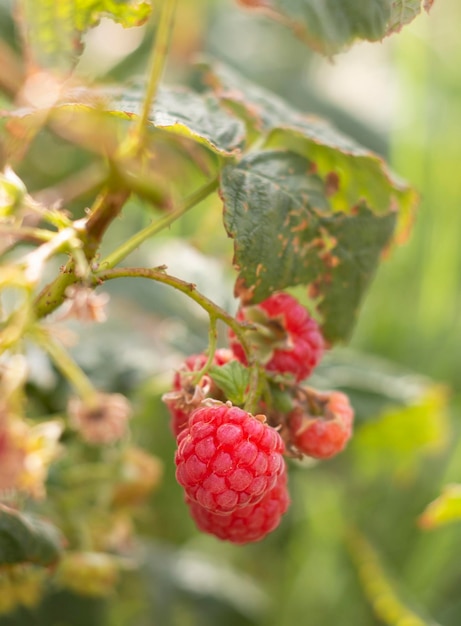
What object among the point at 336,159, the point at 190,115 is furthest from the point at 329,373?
the point at 190,115

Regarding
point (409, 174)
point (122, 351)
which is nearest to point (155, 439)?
point (122, 351)

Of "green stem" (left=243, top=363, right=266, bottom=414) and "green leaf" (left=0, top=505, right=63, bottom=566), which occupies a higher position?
"green stem" (left=243, top=363, right=266, bottom=414)

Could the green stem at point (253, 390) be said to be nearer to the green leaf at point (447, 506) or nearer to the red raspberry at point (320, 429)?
the red raspberry at point (320, 429)

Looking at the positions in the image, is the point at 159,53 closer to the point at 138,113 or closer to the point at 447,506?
the point at 138,113

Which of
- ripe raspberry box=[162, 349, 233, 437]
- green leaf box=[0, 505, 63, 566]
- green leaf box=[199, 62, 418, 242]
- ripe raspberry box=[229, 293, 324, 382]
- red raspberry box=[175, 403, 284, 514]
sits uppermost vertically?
green leaf box=[199, 62, 418, 242]

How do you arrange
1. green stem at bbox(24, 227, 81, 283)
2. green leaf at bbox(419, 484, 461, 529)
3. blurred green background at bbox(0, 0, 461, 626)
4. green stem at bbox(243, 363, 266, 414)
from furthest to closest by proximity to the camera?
1. blurred green background at bbox(0, 0, 461, 626)
2. green leaf at bbox(419, 484, 461, 529)
3. green stem at bbox(243, 363, 266, 414)
4. green stem at bbox(24, 227, 81, 283)

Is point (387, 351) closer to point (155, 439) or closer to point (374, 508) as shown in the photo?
point (374, 508)

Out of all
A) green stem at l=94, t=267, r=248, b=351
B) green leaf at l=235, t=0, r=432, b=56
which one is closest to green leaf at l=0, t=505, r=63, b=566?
green stem at l=94, t=267, r=248, b=351

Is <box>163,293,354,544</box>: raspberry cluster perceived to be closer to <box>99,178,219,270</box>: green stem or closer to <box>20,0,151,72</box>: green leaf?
<box>99,178,219,270</box>: green stem
